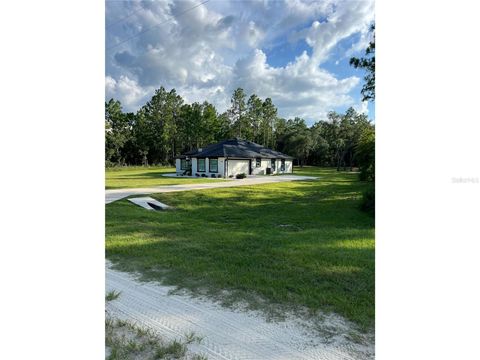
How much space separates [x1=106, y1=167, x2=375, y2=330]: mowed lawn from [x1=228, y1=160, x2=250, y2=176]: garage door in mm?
7613

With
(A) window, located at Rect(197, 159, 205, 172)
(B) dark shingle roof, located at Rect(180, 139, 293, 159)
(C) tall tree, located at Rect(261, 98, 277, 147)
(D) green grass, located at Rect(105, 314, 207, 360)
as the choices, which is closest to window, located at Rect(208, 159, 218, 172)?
(A) window, located at Rect(197, 159, 205, 172)

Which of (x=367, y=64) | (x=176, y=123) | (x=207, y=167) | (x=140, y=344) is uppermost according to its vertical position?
(x=367, y=64)

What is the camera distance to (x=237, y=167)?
1200cm

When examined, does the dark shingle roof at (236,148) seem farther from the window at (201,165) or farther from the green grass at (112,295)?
the green grass at (112,295)

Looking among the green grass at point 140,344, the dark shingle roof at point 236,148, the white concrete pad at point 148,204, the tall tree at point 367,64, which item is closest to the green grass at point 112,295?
the green grass at point 140,344

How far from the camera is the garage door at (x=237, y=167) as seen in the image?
11.8m

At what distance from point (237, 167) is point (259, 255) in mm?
9894

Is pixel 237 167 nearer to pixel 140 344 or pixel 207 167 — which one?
pixel 207 167

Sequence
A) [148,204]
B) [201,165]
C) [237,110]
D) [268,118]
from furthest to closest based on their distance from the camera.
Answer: [201,165] → [148,204] → [268,118] → [237,110]

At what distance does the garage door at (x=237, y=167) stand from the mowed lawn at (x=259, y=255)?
7.61 metres

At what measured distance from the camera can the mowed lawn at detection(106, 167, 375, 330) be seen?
1489mm

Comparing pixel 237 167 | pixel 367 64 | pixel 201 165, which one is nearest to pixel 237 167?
pixel 237 167
